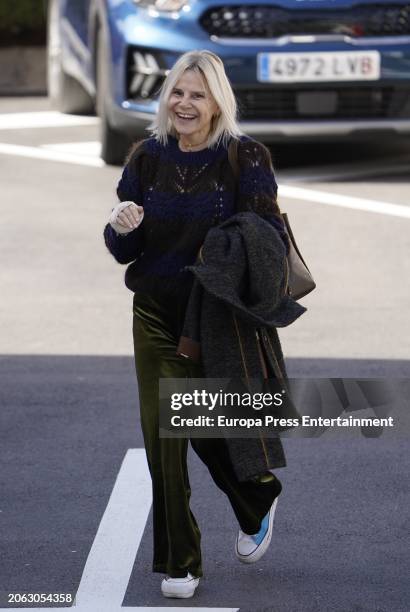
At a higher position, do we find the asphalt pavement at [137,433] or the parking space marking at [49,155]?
the asphalt pavement at [137,433]

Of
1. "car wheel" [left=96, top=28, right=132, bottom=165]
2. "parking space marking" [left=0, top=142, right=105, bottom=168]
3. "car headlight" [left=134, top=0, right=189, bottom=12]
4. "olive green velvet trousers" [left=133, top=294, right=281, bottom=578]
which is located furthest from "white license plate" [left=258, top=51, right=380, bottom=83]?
"olive green velvet trousers" [left=133, top=294, right=281, bottom=578]

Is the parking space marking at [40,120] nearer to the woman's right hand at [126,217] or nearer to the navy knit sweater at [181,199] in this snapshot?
the navy knit sweater at [181,199]

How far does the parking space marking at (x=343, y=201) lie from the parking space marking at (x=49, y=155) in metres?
1.77

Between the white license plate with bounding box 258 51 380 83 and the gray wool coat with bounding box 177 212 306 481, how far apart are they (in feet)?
23.6

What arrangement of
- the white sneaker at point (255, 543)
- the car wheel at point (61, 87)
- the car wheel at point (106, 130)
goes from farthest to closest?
the car wheel at point (61, 87) → the car wheel at point (106, 130) → the white sneaker at point (255, 543)

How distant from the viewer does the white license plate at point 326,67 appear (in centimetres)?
1208

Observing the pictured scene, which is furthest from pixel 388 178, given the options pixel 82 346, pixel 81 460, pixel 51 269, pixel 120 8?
pixel 81 460

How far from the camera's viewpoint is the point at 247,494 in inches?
206

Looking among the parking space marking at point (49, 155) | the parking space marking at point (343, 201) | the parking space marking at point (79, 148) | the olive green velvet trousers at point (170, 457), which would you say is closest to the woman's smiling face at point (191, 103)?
the olive green velvet trousers at point (170, 457)

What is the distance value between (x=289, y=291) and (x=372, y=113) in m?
7.44

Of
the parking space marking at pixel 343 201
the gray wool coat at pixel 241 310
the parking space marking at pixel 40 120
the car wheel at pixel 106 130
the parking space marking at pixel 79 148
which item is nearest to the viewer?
the gray wool coat at pixel 241 310

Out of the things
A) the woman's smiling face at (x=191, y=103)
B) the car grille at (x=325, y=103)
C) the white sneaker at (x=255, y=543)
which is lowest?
the car grille at (x=325, y=103)

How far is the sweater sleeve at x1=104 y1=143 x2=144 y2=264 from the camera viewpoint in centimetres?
507

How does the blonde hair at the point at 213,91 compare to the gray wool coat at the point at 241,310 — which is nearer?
the gray wool coat at the point at 241,310
